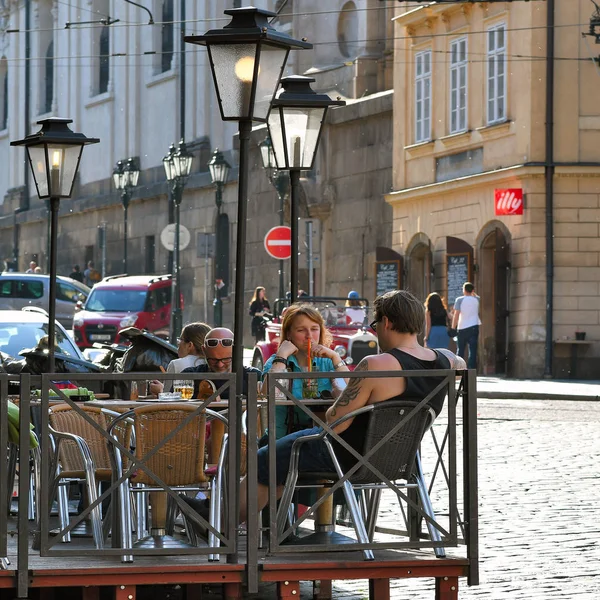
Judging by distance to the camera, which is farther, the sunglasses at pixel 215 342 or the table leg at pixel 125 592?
the sunglasses at pixel 215 342

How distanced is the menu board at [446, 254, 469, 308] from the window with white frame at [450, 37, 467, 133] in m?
2.80

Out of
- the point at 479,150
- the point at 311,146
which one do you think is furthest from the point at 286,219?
the point at 311,146

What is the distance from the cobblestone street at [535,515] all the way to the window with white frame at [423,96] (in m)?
16.6

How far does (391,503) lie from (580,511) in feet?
4.60

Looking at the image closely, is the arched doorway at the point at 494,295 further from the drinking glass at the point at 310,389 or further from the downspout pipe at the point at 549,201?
the drinking glass at the point at 310,389

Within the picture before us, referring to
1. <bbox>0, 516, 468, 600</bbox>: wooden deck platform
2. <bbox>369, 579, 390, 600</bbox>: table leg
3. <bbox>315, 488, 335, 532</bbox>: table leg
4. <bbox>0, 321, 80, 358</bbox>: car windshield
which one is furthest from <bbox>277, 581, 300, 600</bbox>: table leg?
<bbox>0, 321, 80, 358</bbox>: car windshield

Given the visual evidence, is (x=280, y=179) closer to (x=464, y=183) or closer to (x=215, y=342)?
(x=464, y=183)

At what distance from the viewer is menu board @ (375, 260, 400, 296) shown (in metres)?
37.0

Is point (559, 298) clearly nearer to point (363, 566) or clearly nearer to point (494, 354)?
point (494, 354)

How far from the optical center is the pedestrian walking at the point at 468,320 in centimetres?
3092

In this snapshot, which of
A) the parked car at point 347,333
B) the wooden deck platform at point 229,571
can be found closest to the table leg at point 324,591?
the wooden deck platform at point 229,571

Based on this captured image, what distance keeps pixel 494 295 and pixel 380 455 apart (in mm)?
25735

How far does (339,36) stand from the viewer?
153 feet

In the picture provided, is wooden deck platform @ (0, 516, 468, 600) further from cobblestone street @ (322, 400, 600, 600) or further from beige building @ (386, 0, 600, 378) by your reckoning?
beige building @ (386, 0, 600, 378)
